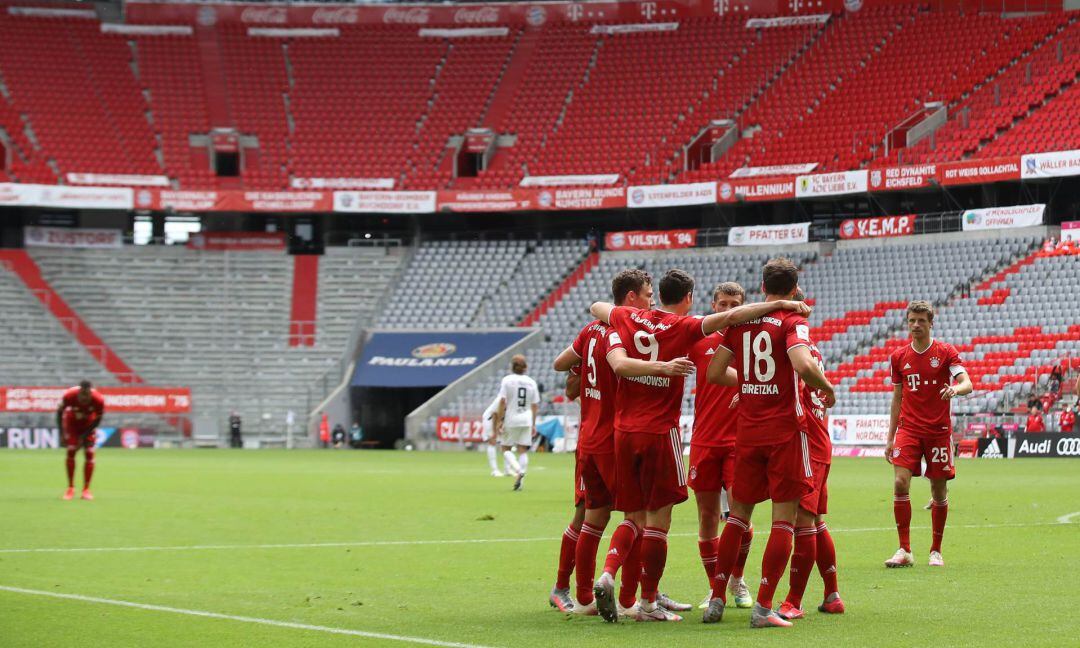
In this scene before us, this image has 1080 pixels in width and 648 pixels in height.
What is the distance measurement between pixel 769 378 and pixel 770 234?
48290 mm

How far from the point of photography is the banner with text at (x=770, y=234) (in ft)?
186

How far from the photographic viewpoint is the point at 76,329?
59.8 metres

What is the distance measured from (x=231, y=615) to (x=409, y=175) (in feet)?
180

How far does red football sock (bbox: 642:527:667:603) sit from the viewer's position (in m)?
10.1

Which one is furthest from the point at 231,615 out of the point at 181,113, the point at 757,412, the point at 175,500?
the point at 181,113

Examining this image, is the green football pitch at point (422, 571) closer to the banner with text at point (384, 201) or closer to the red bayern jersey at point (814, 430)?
the red bayern jersey at point (814, 430)

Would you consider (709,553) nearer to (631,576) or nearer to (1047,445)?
(631,576)

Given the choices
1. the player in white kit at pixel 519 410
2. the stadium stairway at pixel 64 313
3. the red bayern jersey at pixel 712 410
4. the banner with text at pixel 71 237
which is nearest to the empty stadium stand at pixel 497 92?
the banner with text at pixel 71 237

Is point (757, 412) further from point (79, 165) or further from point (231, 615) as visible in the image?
point (79, 165)

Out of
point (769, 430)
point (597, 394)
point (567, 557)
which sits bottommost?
point (567, 557)

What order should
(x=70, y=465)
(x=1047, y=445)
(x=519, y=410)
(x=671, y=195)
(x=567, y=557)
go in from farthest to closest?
(x=671, y=195)
(x=1047, y=445)
(x=519, y=410)
(x=70, y=465)
(x=567, y=557)

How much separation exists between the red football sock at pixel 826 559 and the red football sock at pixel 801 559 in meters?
0.40

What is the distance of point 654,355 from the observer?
33.7 feet

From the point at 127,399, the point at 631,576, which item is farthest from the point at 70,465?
the point at 127,399
